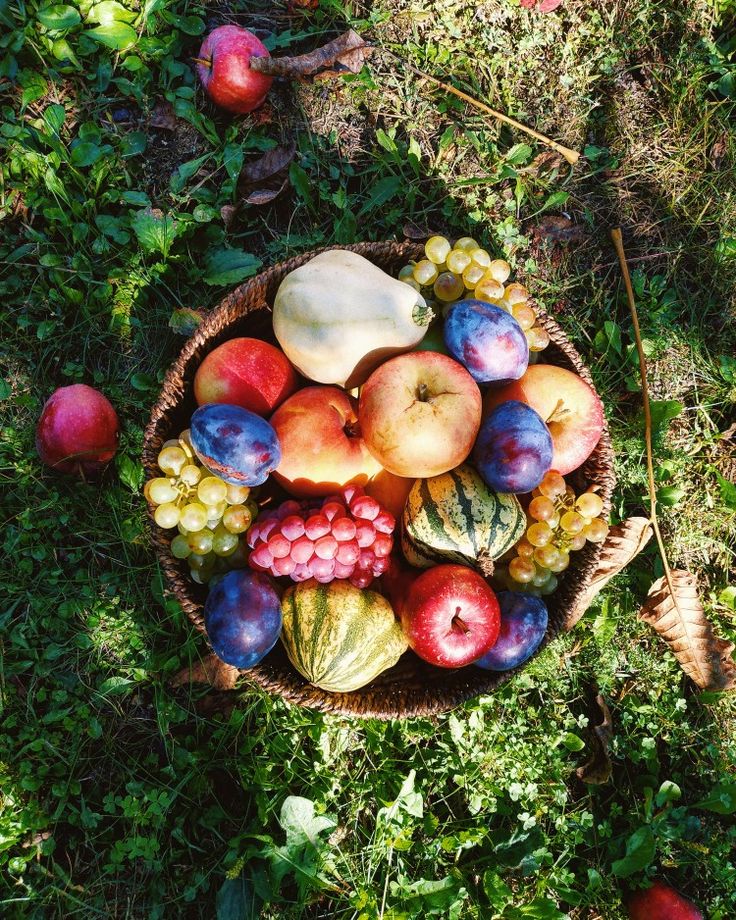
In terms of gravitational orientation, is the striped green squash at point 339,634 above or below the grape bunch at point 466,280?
below

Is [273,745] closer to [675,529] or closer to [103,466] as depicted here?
[103,466]

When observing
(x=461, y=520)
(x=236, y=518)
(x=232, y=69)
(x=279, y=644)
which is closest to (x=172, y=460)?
(x=236, y=518)

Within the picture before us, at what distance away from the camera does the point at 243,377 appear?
8.09ft

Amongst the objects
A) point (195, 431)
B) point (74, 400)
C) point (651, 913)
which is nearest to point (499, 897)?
point (651, 913)

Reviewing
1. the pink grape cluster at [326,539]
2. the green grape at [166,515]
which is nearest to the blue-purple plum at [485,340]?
the pink grape cluster at [326,539]

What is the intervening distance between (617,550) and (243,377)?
169cm

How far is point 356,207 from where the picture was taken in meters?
3.31

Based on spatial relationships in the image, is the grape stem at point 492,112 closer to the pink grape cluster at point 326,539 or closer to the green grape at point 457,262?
the green grape at point 457,262

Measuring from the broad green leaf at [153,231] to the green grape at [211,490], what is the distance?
1259 mm

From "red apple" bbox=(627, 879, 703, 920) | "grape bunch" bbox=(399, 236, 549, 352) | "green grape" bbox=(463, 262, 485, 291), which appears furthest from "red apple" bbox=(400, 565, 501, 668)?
"red apple" bbox=(627, 879, 703, 920)

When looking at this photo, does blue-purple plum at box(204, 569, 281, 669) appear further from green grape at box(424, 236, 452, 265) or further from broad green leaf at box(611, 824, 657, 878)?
broad green leaf at box(611, 824, 657, 878)

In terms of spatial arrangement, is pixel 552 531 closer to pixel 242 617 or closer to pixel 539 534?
pixel 539 534

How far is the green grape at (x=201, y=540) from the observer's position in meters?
2.43

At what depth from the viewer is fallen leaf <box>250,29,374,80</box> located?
3217mm
